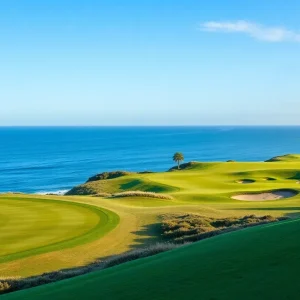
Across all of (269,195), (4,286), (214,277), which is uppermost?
(214,277)

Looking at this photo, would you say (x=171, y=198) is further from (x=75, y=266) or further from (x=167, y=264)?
(x=167, y=264)

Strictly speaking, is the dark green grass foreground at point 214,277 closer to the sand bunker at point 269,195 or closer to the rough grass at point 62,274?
the rough grass at point 62,274

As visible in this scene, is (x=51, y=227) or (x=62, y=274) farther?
(x=51, y=227)

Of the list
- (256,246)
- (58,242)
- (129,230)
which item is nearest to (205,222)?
(129,230)

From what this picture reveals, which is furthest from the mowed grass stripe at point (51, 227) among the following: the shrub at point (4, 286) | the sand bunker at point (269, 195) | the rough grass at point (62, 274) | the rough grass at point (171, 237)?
the sand bunker at point (269, 195)

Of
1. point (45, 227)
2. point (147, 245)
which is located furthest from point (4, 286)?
point (45, 227)

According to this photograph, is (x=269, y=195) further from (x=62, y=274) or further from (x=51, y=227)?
(x=62, y=274)
